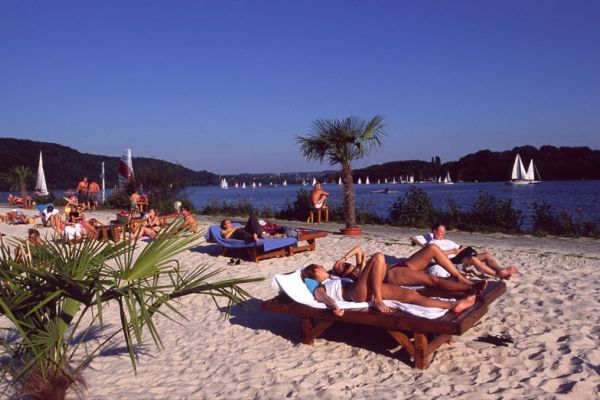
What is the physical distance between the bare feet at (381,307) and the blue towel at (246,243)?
15.1 ft

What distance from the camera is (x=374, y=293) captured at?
512 centimetres

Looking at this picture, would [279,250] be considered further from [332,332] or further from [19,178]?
[19,178]

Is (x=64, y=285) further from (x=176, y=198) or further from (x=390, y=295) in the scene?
(x=176, y=198)

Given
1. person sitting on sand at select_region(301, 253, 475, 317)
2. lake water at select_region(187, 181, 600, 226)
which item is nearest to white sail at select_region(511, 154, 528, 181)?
lake water at select_region(187, 181, 600, 226)

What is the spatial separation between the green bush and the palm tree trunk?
3226 mm

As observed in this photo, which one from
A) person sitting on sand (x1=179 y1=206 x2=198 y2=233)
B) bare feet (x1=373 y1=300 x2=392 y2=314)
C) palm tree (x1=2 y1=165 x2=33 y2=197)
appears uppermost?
palm tree (x1=2 y1=165 x2=33 y2=197)

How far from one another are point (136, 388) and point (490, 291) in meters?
3.32

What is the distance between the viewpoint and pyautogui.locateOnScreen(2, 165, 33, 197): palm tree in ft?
103

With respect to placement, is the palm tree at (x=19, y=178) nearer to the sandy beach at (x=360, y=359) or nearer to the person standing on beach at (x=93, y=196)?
the person standing on beach at (x=93, y=196)

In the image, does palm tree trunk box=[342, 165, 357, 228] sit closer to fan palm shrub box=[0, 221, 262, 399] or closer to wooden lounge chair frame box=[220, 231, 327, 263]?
wooden lounge chair frame box=[220, 231, 327, 263]

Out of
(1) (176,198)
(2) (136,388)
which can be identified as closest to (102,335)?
(2) (136,388)

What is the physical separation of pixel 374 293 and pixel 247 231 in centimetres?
509

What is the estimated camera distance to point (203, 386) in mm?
4609

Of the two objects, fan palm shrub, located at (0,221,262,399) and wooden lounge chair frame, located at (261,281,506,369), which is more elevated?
fan palm shrub, located at (0,221,262,399)
